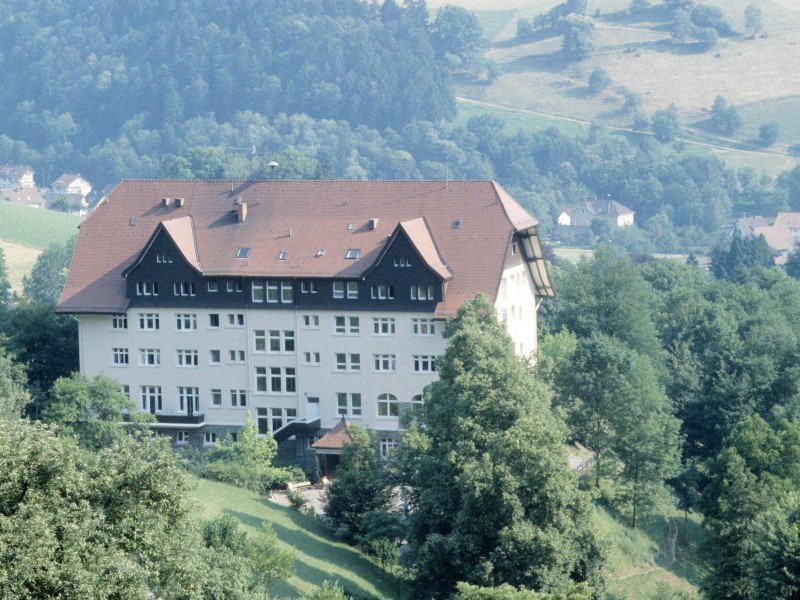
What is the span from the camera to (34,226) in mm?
165000

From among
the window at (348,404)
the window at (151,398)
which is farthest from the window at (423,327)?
the window at (151,398)

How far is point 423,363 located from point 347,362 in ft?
9.85

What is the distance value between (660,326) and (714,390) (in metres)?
15.4

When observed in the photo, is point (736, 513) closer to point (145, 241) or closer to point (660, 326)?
point (145, 241)

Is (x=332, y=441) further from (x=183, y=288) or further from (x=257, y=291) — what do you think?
(x=183, y=288)

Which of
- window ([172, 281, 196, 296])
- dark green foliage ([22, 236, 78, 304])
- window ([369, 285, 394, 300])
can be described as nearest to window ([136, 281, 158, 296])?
window ([172, 281, 196, 296])

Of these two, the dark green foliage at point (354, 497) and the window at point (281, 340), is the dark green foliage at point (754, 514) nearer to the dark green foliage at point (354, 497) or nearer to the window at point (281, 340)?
the dark green foliage at point (354, 497)

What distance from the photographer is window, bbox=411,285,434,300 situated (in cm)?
6203

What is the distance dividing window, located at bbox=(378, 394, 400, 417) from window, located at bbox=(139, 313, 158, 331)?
9.37 m

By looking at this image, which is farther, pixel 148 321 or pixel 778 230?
pixel 778 230

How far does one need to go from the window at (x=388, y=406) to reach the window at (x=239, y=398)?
5435 mm

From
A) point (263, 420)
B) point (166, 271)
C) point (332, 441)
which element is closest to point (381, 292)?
point (332, 441)

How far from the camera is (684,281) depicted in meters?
108

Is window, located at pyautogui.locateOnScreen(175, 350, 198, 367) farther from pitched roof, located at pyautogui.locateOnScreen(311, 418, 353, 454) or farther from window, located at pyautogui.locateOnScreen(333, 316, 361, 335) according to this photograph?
pitched roof, located at pyautogui.locateOnScreen(311, 418, 353, 454)
